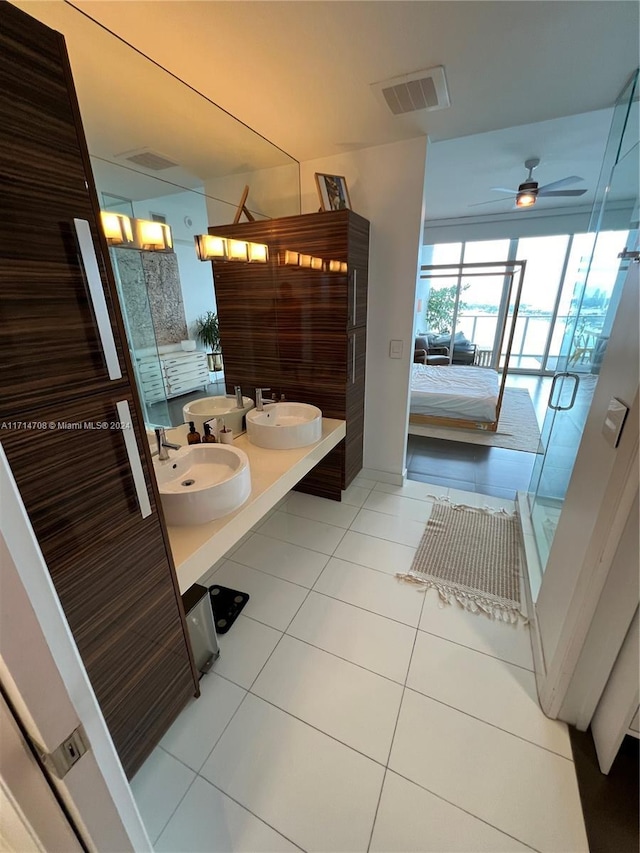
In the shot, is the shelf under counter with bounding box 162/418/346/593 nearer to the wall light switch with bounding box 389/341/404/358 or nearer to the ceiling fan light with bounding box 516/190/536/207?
the wall light switch with bounding box 389/341/404/358

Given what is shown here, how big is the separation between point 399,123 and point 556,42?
799 millimetres

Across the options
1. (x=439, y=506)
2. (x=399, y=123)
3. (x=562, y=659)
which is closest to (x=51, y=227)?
(x=562, y=659)

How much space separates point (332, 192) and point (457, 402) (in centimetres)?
267

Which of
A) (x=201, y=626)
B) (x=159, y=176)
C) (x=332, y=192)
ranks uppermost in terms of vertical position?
(x=332, y=192)

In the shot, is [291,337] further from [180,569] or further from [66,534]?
[66,534]

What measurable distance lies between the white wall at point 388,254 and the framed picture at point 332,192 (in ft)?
0.42

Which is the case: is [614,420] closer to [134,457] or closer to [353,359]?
[134,457]

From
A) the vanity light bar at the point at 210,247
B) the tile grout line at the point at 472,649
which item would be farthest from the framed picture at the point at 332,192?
the tile grout line at the point at 472,649

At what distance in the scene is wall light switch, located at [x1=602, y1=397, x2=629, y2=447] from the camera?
39.4 inches

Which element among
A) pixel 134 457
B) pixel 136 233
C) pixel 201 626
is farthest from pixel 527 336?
pixel 134 457

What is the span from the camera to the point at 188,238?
1.73 metres

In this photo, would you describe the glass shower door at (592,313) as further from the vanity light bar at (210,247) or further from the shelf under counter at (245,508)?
the vanity light bar at (210,247)

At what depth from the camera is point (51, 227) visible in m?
0.69

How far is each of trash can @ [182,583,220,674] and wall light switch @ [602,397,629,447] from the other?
1.56m
